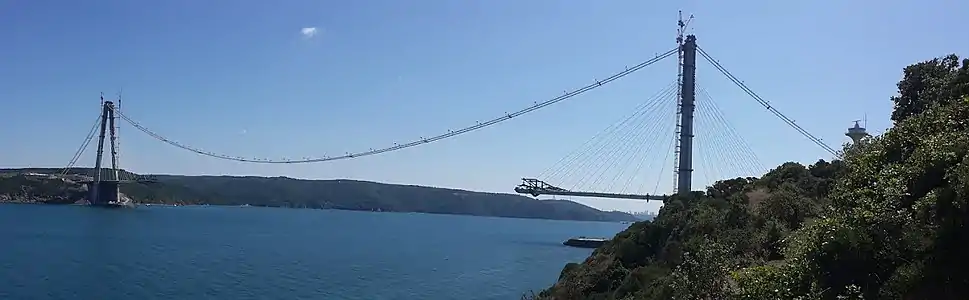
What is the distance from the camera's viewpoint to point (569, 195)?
46.5 meters

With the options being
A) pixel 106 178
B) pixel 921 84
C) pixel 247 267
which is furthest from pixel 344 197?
pixel 921 84

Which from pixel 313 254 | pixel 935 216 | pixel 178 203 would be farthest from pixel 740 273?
pixel 178 203

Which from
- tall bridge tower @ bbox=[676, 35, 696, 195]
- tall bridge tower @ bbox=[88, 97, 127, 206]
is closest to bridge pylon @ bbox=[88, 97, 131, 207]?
tall bridge tower @ bbox=[88, 97, 127, 206]

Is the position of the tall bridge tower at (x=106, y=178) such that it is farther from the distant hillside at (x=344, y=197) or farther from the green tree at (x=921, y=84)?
the green tree at (x=921, y=84)

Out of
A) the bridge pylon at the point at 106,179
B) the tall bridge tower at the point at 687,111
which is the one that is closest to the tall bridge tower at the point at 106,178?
the bridge pylon at the point at 106,179

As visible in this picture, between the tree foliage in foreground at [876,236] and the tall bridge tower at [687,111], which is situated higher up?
the tall bridge tower at [687,111]

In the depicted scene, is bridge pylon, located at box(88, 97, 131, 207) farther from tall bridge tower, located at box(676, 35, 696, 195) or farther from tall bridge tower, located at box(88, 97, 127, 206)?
tall bridge tower, located at box(676, 35, 696, 195)

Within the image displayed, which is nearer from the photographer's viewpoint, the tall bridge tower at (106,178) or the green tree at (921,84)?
the green tree at (921,84)

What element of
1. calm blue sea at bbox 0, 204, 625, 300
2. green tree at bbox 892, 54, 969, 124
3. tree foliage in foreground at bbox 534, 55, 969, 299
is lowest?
calm blue sea at bbox 0, 204, 625, 300

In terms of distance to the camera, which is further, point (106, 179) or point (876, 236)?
point (106, 179)

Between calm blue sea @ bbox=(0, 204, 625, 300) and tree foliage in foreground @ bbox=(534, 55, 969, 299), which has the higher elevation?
tree foliage in foreground @ bbox=(534, 55, 969, 299)

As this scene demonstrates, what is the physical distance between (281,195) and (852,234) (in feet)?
542

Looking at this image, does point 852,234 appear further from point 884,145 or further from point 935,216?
point 884,145

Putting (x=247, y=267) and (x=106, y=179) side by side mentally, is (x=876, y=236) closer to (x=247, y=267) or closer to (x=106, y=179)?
(x=247, y=267)
